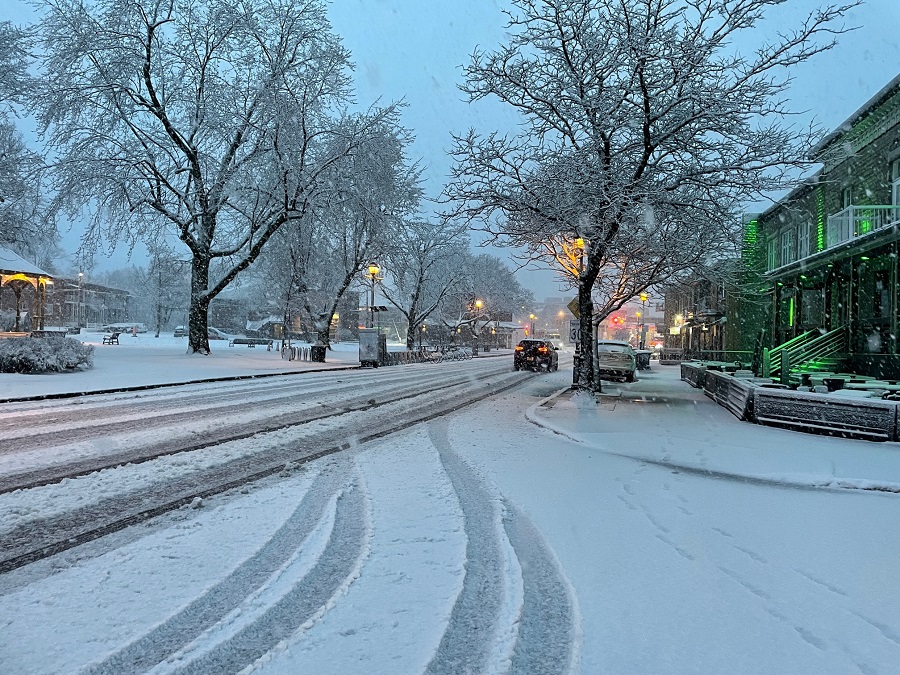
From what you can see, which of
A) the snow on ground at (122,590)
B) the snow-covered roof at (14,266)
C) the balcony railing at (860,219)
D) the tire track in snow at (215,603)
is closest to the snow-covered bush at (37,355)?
the snow-covered roof at (14,266)

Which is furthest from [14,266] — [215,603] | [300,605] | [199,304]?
[300,605]

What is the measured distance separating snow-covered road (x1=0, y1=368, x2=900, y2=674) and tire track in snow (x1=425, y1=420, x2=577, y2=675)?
0.05 feet

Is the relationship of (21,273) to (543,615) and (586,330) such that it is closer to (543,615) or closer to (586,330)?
(586,330)

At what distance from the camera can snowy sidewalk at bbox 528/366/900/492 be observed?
6406 millimetres

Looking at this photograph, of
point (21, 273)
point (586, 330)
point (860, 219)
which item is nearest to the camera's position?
point (586, 330)

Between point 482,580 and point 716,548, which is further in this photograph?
point 716,548

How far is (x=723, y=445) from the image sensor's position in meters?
8.17

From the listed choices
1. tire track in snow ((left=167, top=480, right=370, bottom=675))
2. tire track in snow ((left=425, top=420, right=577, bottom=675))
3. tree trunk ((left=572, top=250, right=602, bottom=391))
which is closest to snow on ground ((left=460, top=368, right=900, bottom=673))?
tire track in snow ((left=425, top=420, right=577, bottom=675))

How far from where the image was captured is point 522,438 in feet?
28.4

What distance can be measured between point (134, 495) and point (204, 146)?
25269mm

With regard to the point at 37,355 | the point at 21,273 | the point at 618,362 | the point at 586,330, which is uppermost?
the point at 21,273

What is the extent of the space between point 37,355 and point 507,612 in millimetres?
17369

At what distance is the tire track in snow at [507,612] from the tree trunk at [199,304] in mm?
23546

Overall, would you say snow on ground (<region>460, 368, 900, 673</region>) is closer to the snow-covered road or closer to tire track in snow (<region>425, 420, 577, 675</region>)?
the snow-covered road
